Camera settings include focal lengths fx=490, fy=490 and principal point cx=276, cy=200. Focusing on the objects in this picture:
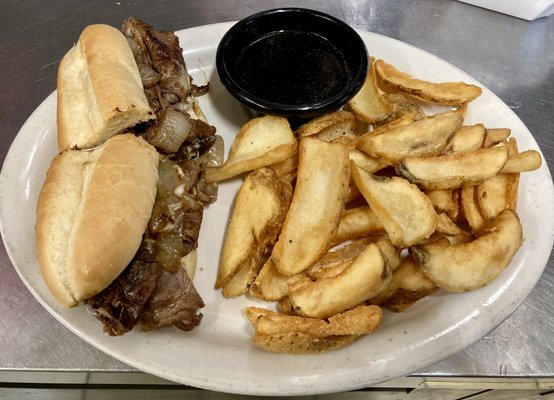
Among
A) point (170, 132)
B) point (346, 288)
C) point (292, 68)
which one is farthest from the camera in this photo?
point (292, 68)

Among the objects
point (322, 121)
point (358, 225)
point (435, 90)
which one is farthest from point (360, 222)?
point (435, 90)

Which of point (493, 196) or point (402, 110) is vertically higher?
point (402, 110)

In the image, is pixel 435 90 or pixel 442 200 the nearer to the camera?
pixel 442 200

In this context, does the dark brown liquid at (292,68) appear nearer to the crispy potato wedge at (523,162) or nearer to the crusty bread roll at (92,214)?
the crusty bread roll at (92,214)

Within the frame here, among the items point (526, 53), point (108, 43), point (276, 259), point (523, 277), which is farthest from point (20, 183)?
point (526, 53)

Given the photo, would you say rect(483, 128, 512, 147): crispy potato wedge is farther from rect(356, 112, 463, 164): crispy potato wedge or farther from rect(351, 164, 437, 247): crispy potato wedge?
rect(351, 164, 437, 247): crispy potato wedge

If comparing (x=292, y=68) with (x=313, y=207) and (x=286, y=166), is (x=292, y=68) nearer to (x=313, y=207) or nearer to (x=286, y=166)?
(x=286, y=166)
